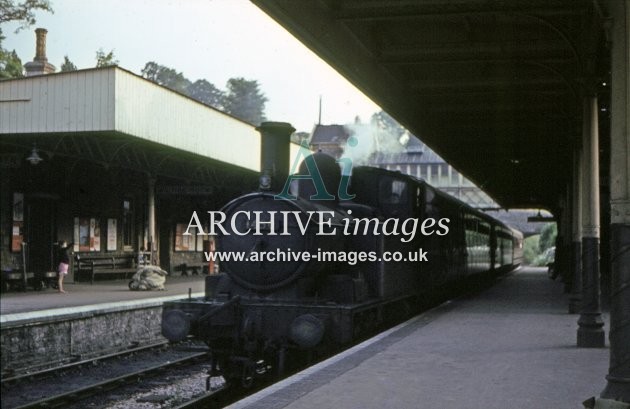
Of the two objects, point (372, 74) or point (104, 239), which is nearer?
point (372, 74)

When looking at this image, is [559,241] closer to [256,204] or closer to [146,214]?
[146,214]

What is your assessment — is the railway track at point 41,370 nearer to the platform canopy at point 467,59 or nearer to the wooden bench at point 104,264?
the platform canopy at point 467,59

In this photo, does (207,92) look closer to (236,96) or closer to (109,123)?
(236,96)

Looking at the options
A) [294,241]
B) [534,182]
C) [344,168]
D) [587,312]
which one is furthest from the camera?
[534,182]

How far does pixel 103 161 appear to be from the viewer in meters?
17.2

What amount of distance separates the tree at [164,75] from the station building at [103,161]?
1935 inches

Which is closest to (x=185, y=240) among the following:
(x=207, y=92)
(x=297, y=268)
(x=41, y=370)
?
(x=41, y=370)

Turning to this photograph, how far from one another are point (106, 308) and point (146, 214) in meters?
11.9

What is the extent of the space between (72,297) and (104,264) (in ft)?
21.4

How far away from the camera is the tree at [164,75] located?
72550 millimetres

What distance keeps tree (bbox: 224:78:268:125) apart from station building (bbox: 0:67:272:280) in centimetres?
6270

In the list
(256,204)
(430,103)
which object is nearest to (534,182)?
(430,103)

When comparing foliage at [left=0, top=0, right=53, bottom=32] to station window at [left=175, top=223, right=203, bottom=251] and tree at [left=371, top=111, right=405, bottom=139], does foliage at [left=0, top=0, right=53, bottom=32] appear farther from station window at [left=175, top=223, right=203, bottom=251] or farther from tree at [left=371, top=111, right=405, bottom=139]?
tree at [left=371, top=111, right=405, bottom=139]

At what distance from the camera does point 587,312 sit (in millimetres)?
8992
